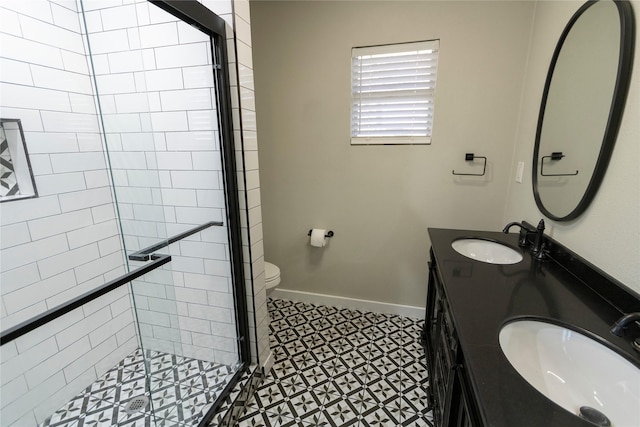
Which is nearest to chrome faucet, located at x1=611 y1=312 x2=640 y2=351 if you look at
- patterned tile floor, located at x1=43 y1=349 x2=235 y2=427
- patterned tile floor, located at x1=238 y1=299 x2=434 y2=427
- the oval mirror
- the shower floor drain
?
the oval mirror

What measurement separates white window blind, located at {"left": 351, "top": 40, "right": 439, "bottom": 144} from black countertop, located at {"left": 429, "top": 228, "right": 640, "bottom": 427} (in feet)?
3.34

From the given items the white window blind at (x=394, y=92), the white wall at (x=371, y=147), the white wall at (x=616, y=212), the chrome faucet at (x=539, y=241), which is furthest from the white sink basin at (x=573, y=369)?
the white window blind at (x=394, y=92)

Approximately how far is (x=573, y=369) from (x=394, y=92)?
1856 millimetres

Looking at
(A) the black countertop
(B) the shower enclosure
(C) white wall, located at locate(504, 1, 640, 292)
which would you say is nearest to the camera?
(A) the black countertop

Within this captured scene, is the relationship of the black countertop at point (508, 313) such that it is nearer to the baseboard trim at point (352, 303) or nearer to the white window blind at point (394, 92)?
the white window blind at point (394, 92)

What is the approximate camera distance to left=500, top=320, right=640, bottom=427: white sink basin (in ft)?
2.41

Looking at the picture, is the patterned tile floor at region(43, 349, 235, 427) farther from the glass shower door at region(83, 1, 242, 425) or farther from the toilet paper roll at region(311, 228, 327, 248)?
the toilet paper roll at region(311, 228, 327, 248)

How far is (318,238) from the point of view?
244 cm

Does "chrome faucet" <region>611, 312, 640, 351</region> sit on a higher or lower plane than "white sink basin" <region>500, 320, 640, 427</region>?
Result: higher

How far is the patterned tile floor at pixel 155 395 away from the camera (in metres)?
1.53

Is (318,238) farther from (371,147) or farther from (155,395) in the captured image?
(155,395)

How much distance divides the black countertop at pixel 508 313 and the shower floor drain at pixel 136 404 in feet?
5.93

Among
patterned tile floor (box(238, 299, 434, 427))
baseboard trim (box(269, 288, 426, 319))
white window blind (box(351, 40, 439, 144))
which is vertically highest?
white window blind (box(351, 40, 439, 144))

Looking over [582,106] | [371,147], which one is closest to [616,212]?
[582,106]
